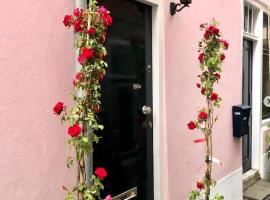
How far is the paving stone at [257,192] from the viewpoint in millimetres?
5923

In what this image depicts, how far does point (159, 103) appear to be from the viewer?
3.73 meters

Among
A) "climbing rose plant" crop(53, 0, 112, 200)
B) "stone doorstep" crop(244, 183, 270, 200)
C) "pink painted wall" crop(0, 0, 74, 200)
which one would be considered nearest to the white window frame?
"stone doorstep" crop(244, 183, 270, 200)

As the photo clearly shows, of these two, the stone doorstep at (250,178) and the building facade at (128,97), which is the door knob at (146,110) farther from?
the stone doorstep at (250,178)

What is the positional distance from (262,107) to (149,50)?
4.16 metres

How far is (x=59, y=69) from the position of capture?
262 cm

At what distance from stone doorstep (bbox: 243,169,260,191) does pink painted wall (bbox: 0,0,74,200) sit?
4.45 meters

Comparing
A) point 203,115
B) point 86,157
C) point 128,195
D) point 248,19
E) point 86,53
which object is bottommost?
point 128,195

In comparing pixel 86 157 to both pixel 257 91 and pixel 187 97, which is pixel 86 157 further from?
pixel 257 91

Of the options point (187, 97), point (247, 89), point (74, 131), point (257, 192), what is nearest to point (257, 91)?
point (247, 89)

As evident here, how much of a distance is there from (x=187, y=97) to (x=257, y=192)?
9.09 feet

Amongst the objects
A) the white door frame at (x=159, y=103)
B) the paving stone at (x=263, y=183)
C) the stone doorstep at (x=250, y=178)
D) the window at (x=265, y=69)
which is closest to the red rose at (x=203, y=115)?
the white door frame at (x=159, y=103)

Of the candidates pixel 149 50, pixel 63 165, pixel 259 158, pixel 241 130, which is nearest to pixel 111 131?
pixel 63 165

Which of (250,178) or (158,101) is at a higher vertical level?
(158,101)

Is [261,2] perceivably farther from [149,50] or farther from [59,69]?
[59,69]
